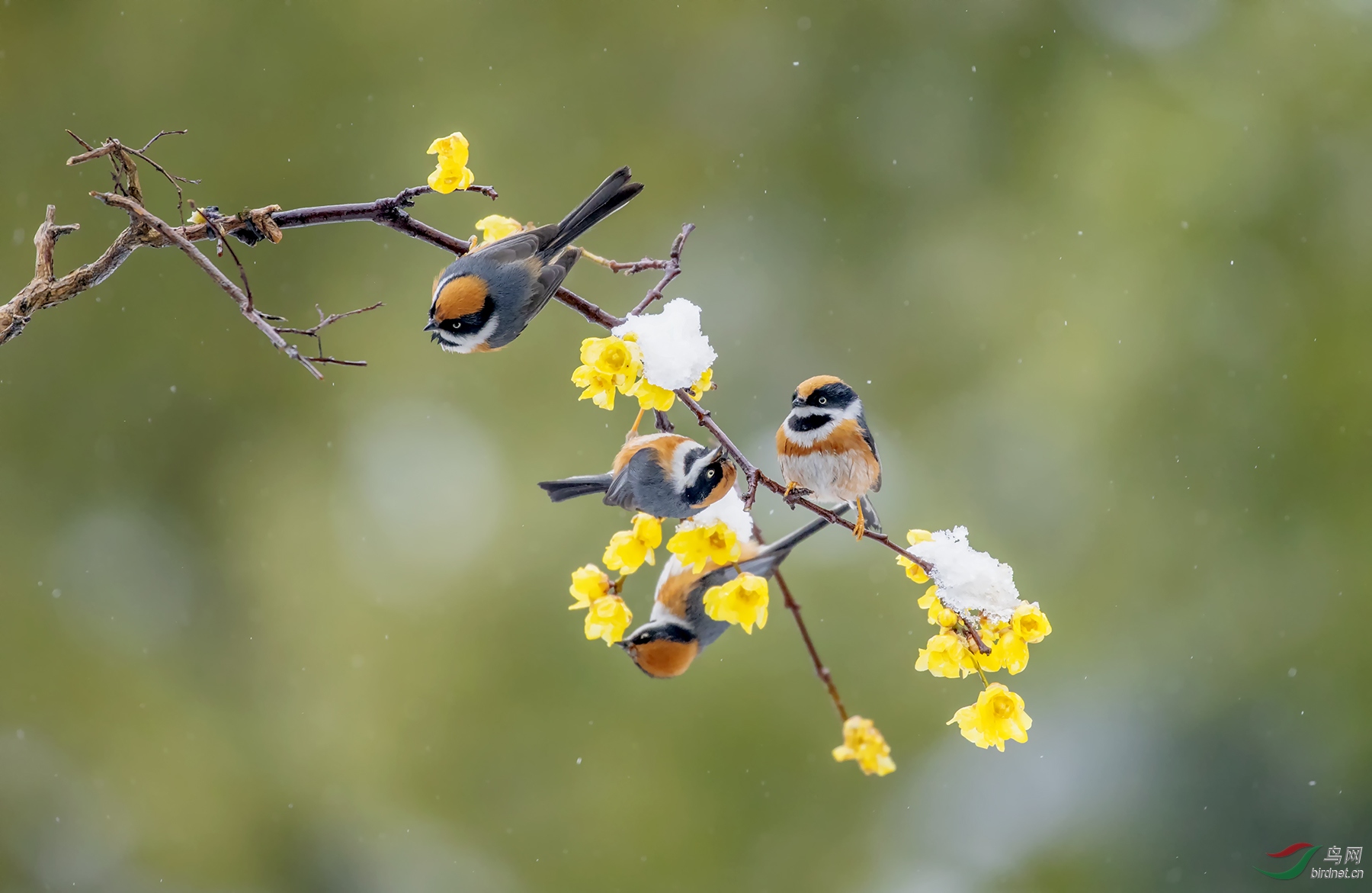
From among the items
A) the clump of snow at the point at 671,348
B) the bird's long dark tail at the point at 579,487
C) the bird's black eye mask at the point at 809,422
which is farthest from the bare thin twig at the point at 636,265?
the bird's black eye mask at the point at 809,422

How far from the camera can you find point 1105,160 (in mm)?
4699

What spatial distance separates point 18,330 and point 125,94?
4.11 metres

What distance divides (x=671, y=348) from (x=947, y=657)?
527 mm

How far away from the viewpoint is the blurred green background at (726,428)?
4.50 meters

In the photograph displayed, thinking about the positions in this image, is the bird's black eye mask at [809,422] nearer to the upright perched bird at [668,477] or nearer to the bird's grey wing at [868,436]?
the bird's grey wing at [868,436]

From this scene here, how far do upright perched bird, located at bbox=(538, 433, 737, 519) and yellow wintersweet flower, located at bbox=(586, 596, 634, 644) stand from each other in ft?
0.71

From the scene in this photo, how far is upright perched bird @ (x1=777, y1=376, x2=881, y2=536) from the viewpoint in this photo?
1945mm

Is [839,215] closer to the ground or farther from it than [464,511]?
farther from it

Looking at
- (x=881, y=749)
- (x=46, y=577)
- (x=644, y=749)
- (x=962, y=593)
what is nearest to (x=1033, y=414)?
(x=644, y=749)

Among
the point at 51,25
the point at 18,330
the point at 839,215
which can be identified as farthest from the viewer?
the point at 839,215

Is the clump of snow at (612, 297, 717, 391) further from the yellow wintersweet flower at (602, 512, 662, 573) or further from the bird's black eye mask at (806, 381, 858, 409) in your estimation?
the bird's black eye mask at (806, 381, 858, 409)

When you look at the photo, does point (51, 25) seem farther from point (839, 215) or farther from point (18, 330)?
point (18, 330)

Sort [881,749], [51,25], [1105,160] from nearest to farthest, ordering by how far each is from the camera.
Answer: [881,749]
[51,25]
[1105,160]

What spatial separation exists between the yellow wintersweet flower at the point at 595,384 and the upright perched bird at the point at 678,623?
734 millimetres
